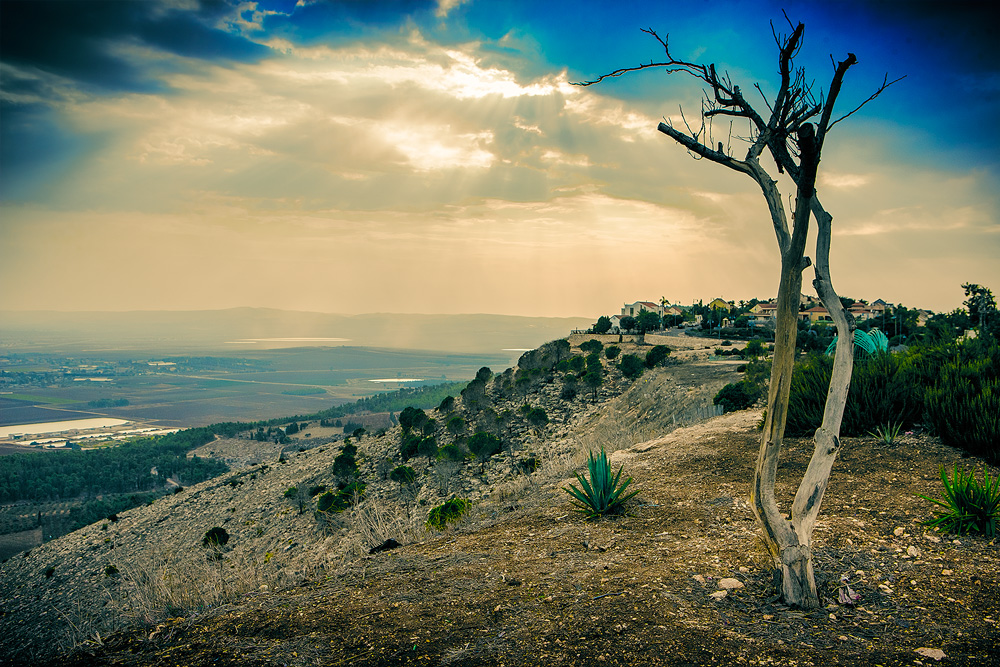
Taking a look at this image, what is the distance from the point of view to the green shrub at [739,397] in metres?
15.6

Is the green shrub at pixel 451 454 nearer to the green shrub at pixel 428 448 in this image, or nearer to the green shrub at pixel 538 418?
the green shrub at pixel 428 448

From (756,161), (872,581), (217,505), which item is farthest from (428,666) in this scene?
(217,505)

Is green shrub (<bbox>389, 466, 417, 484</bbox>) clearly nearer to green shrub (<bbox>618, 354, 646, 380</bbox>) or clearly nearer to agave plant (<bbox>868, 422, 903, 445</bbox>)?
green shrub (<bbox>618, 354, 646, 380</bbox>)

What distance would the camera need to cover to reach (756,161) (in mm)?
4121

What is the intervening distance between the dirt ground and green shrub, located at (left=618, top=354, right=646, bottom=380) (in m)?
28.4

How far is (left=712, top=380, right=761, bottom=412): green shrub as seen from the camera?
51.1 ft

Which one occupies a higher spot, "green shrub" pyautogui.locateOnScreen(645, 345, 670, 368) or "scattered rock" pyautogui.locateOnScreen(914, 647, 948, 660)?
"green shrub" pyautogui.locateOnScreen(645, 345, 670, 368)

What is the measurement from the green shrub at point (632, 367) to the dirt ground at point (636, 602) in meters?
28.4

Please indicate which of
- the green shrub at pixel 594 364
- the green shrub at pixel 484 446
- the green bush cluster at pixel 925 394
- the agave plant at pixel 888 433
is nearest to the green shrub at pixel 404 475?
the green shrub at pixel 484 446

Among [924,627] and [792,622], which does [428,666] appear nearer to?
[792,622]

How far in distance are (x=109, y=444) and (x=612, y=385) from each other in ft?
384

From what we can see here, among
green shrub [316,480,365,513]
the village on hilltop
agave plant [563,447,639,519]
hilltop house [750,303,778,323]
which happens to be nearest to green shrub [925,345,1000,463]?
agave plant [563,447,639,519]

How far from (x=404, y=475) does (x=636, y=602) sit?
89.5 feet

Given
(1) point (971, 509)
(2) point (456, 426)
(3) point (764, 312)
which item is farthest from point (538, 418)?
(3) point (764, 312)
